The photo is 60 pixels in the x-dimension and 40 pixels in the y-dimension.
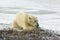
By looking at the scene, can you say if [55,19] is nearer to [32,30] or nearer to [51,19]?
[51,19]

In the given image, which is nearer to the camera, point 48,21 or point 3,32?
point 3,32

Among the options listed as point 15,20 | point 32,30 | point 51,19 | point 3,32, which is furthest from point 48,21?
point 3,32

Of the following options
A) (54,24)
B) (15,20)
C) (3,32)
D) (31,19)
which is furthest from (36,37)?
(54,24)

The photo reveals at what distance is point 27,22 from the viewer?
8406mm

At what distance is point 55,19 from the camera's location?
10.7 m

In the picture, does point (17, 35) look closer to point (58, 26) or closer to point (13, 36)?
point (13, 36)

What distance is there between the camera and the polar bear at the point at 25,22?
26.8 feet

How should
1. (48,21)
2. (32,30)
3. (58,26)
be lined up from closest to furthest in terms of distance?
1. (32,30)
2. (58,26)
3. (48,21)

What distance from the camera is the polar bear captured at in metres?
8.18

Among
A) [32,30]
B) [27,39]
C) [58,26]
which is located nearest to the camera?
[27,39]

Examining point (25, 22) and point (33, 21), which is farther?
point (25, 22)

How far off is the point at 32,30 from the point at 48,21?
8.57 feet

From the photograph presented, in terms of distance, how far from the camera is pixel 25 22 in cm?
838

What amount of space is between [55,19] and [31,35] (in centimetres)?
396
